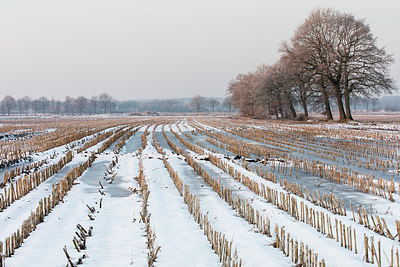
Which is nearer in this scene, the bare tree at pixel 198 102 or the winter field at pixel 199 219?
the winter field at pixel 199 219

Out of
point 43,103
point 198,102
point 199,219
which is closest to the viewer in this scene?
point 199,219

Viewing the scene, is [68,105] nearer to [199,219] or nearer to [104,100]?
[104,100]

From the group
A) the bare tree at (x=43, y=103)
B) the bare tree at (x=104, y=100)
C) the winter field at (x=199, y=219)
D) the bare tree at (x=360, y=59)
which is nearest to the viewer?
the winter field at (x=199, y=219)

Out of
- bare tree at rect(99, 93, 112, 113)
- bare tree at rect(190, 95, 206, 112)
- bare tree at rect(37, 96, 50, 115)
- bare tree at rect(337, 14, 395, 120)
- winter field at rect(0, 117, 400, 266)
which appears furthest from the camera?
bare tree at rect(190, 95, 206, 112)

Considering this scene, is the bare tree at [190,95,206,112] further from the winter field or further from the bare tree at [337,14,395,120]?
the winter field

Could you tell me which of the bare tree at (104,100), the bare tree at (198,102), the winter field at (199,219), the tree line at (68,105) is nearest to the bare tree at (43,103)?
the tree line at (68,105)

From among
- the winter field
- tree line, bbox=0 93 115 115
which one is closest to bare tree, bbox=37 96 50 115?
tree line, bbox=0 93 115 115

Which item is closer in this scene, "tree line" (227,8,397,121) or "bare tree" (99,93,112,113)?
"tree line" (227,8,397,121)

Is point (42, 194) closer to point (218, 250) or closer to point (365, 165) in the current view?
point (218, 250)

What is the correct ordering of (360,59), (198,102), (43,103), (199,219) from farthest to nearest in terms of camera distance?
(198,102) → (43,103) → (360,59) → (199,219)

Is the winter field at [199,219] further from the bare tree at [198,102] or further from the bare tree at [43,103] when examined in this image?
the bare tree at [198,102]

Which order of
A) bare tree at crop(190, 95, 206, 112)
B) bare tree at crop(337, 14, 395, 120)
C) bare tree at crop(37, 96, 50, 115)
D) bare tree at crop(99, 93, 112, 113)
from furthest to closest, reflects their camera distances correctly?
bare tree at crop(190, 95, 206, 112) < bare tree at crop(99, 93, 112, 113) < bare tree at crop(37, 96, 50, 115) < bare tree at crop(337, 14, 395, 120)

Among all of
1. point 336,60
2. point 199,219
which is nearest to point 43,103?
point 336,60

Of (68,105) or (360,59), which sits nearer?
(360,59)
